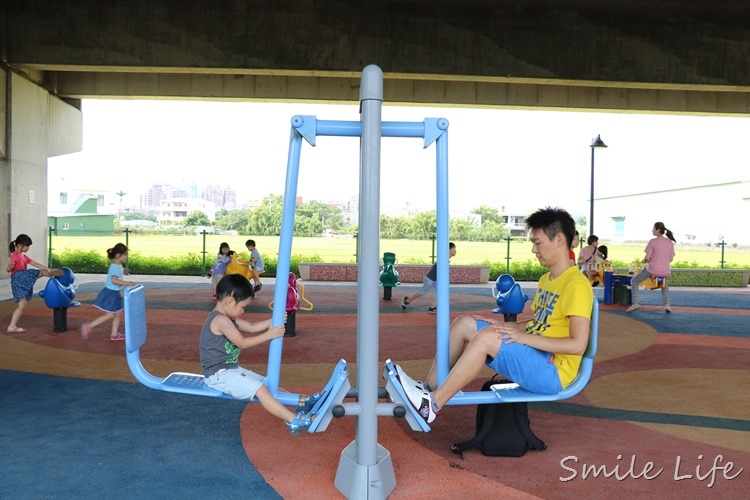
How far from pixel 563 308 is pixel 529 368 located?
1.28 feet

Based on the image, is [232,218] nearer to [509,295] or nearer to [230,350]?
[509,295]

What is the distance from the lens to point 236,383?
3.63m

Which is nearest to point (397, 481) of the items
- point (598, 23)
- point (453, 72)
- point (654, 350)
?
point (654, 350)

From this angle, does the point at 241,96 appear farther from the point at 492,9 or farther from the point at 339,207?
the point at 339,207

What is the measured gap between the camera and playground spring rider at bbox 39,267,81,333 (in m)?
8.13

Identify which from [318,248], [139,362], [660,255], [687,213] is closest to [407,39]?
[660,255]

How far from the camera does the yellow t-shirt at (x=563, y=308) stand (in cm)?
357

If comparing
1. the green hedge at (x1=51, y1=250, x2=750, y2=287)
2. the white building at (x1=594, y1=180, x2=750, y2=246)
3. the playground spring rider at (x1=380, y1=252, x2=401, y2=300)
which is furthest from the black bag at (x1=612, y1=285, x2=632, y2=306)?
the white building at (x1=594, y1=180, x2=750, y2=246)

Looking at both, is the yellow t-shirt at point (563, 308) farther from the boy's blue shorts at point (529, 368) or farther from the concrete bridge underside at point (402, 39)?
the concrete bridge underside at point (402, 39)

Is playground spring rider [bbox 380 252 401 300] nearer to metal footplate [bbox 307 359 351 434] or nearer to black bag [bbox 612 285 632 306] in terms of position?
black bag [bbox 612 285 632 306]

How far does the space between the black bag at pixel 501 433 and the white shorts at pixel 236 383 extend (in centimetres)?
133

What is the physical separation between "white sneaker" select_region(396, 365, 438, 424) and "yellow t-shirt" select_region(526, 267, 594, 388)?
792 mm

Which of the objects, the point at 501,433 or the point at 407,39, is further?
the point at 407,39

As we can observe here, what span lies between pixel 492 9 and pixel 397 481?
484 inches
